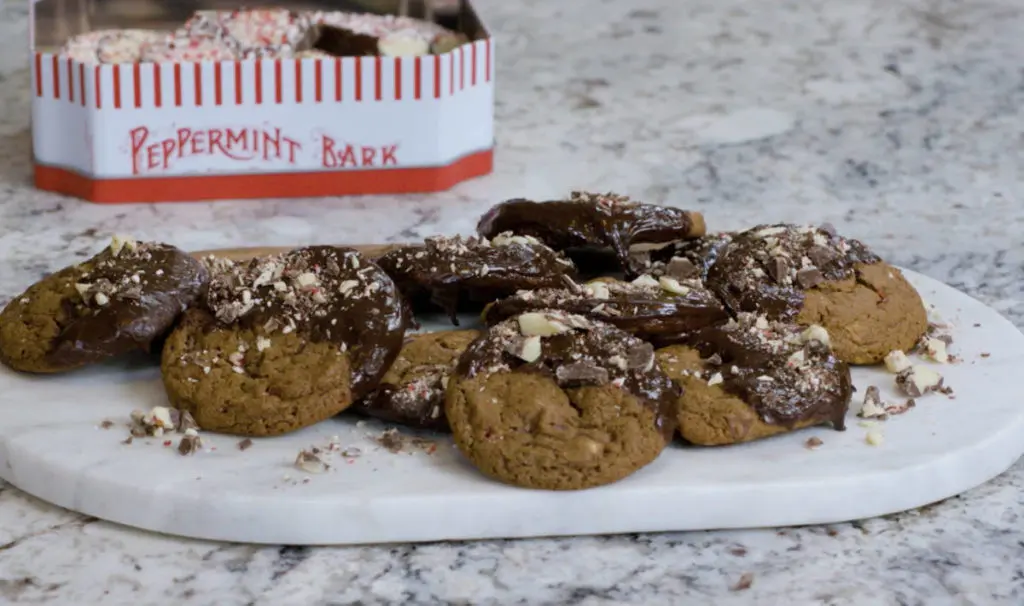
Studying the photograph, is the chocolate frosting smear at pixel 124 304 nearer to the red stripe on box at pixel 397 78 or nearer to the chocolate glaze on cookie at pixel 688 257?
the chocolate glaze on cookie at pixel 688 257

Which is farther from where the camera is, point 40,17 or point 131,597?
point 40,17

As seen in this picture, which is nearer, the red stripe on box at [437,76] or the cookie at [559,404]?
the cookie at [559,404]

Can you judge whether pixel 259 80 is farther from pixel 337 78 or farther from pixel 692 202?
pixel 692 202

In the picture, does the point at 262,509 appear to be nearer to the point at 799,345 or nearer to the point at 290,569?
the point at 290,569

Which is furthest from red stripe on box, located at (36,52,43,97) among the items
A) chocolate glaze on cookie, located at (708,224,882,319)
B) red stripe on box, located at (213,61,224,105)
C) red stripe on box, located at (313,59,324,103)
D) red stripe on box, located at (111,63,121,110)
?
chocolate glaze on cookie, located at (708,224,882,319)

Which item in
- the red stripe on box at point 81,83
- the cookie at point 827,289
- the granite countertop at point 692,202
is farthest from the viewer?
the red stripe on box at point 81,83

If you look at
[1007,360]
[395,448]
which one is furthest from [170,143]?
[1007,360]

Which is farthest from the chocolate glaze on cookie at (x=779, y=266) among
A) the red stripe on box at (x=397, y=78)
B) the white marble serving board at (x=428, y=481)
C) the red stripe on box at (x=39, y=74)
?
the red stripe on box at (x=39, y=74)
